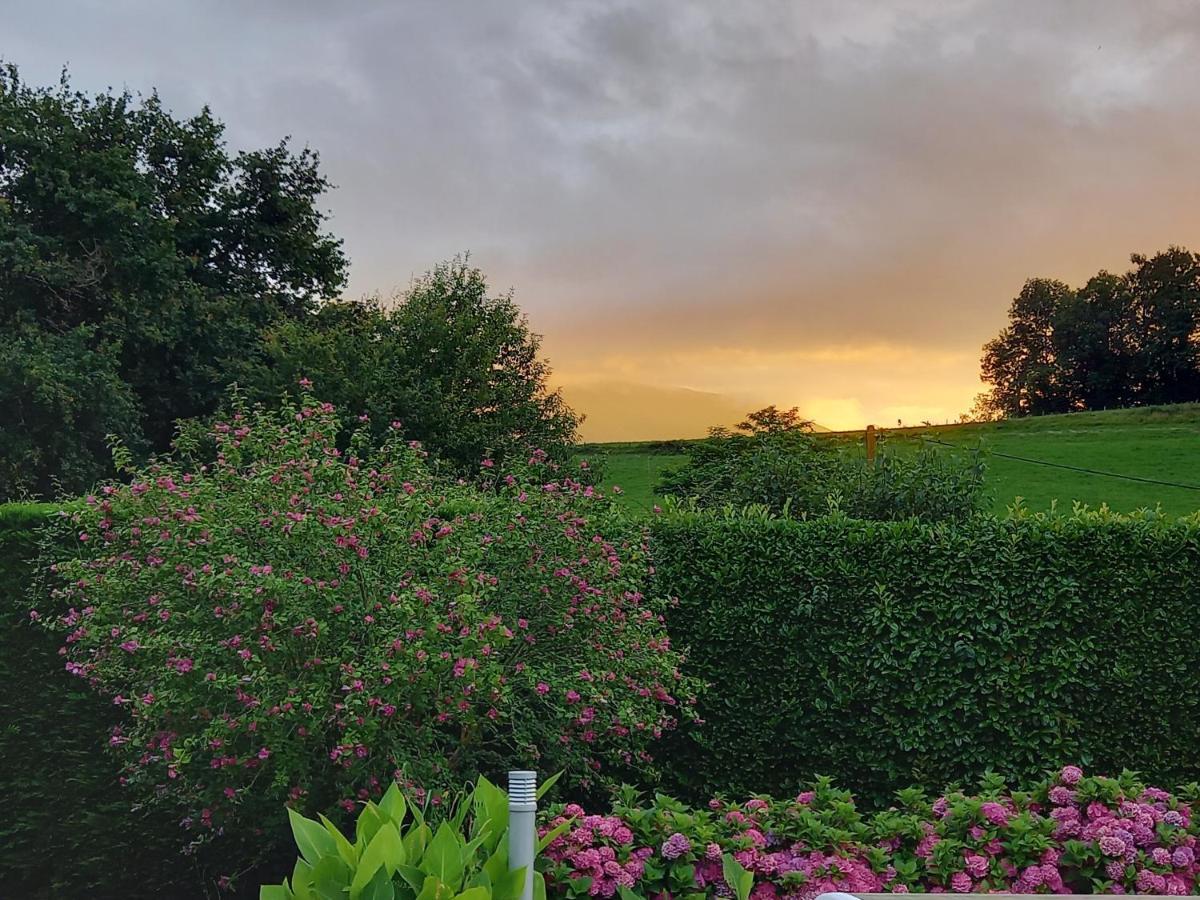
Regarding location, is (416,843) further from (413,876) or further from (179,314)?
(179,314)

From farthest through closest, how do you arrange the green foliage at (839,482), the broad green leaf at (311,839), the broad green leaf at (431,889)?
1. the green foliage at (839,482)
2. the broad green leaf at (311,839)
3. the broad green leaf at (431,889)

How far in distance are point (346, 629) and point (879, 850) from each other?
8.14 ft

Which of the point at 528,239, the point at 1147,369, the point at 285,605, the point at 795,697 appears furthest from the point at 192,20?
the point at 1147,369

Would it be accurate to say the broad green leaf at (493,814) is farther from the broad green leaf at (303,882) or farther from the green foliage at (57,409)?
the green foliage at (57,409)

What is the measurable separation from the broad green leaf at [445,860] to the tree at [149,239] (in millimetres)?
15655

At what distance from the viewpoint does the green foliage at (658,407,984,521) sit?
731 centimetres

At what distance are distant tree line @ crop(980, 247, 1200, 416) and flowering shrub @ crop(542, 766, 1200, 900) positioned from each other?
3494 cm

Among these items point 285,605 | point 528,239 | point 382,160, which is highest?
point 382,160

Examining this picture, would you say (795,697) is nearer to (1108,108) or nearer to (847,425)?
(847,425)

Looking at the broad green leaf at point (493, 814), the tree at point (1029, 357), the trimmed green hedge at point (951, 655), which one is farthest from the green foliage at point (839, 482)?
the tree at point (1029, 357)

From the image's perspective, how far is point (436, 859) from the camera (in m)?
2.27

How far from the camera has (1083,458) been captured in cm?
2584

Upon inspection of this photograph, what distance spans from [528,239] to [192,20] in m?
4.09

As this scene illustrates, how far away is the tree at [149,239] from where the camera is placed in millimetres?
17188
